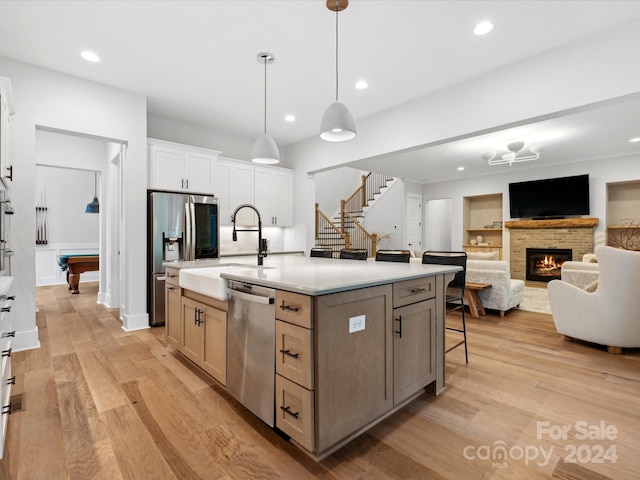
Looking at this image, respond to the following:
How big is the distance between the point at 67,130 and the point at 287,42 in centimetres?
268

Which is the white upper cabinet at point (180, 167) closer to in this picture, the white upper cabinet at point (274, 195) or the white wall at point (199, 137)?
the white wall at point (199, 137)

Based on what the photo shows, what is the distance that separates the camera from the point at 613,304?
3.13 meters

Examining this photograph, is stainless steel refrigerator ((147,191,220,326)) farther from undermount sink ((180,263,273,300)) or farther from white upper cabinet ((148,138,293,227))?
undermount sink ((180,263,273,300))

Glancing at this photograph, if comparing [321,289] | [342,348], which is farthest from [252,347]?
[321,289]

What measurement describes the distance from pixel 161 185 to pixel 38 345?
7.43ft

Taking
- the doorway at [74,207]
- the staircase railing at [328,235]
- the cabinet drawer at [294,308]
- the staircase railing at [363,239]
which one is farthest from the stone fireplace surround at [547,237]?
the doorway at [74,207]

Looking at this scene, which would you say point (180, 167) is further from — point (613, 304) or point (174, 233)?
point (613, 304)

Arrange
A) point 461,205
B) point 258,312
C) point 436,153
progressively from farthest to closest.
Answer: point 461,205
point 436,153
point 258,312

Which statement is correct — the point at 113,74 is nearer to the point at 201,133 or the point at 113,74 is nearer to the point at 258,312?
the point at 201,133

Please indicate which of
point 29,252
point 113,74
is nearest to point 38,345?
point 29,252

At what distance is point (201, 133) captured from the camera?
5.39 meters

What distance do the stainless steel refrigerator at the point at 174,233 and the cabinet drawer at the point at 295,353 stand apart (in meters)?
3.09

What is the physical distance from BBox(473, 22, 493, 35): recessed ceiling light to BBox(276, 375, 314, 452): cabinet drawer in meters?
3.16

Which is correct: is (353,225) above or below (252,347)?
above
